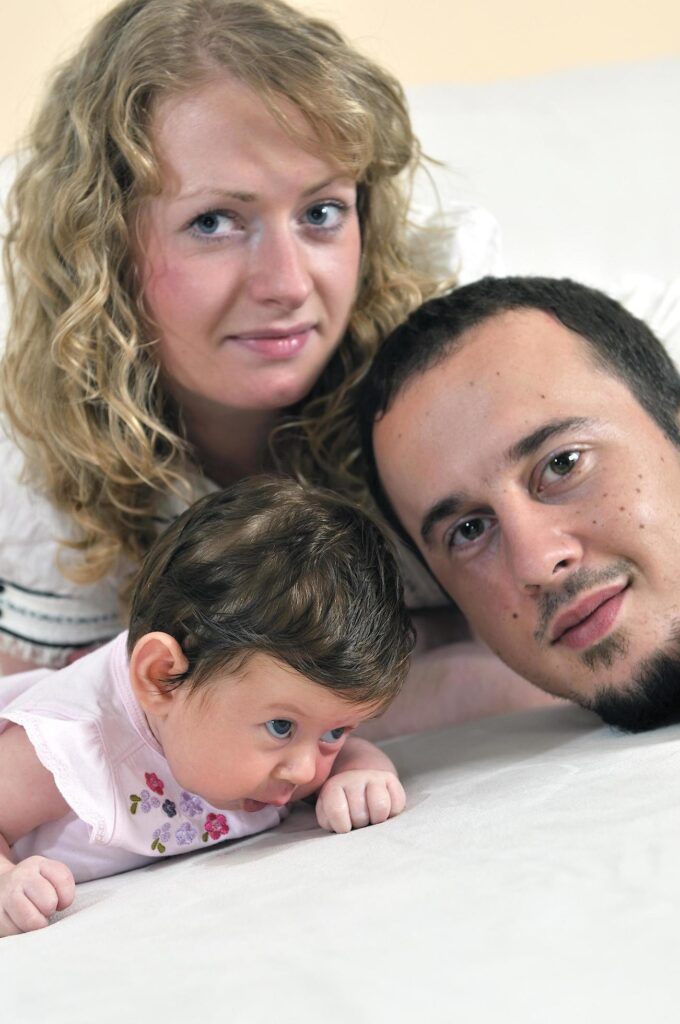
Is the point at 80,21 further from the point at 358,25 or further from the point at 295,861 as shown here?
the point at 295,861

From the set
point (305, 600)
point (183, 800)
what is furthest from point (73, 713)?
point (305, 600)

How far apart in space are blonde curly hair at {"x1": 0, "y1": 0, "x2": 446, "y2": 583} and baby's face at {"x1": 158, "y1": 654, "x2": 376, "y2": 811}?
0.50 meters

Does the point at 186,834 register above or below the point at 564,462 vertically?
below

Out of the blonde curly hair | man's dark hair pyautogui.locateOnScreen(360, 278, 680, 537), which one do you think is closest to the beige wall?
the blonde curly hair

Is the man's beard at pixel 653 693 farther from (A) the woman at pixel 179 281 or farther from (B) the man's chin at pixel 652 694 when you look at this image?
(A) the woman at pixel 179 281

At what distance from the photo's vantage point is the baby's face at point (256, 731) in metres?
1.04

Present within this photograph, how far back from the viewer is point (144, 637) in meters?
1.08

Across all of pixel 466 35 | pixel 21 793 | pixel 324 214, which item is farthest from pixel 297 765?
pixel 466 35

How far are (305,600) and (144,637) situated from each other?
0.15 metres

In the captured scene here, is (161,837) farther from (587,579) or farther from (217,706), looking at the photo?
(587,579)

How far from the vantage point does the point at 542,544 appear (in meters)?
1.17

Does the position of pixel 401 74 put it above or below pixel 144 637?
above

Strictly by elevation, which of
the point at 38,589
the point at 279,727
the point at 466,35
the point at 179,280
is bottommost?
the point at 38,589

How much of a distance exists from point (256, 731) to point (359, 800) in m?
0.11
